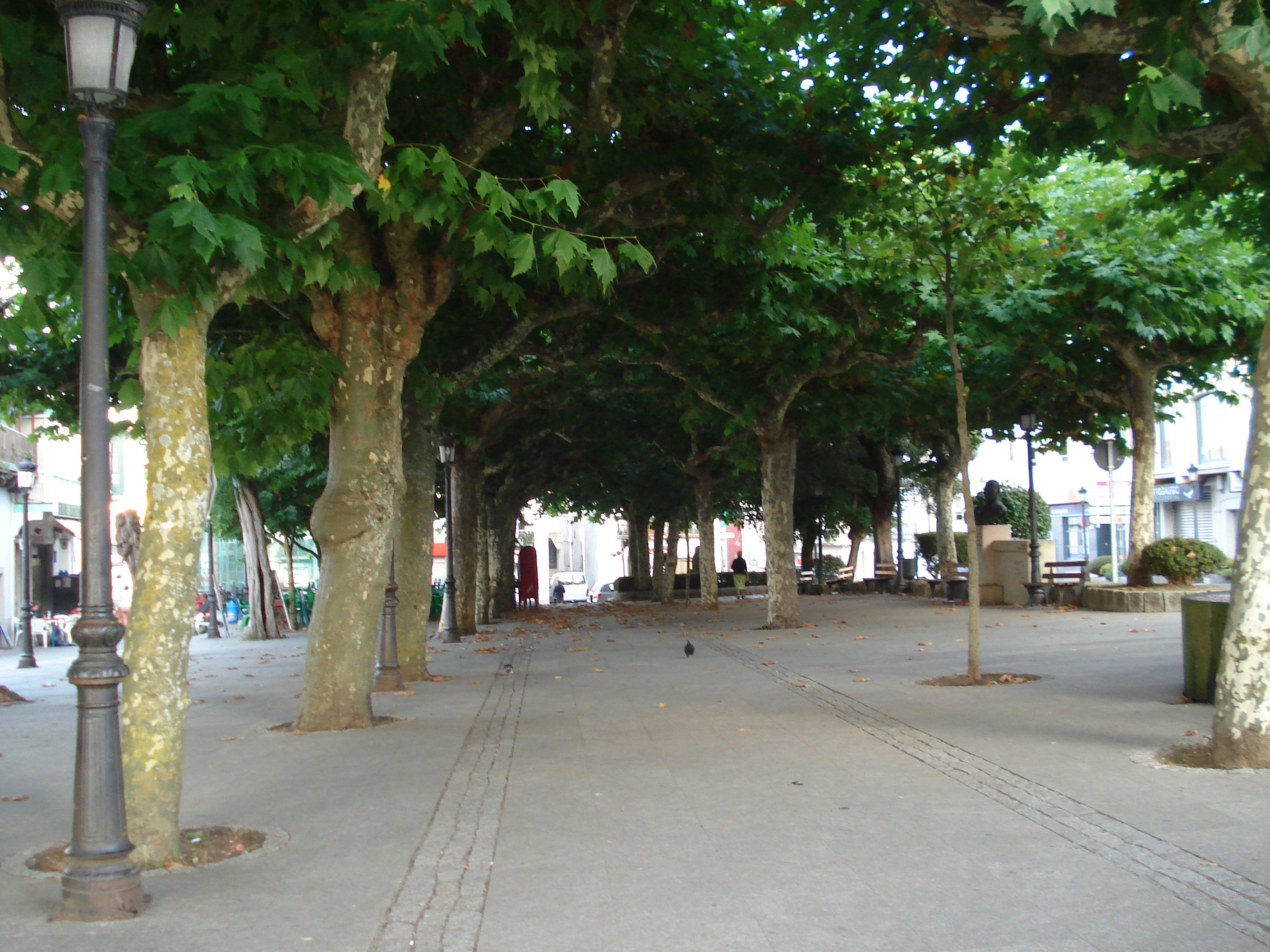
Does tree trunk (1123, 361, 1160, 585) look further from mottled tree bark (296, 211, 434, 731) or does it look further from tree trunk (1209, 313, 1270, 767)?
mottled tree bark (296, 211, 434, 731)

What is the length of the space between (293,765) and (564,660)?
879 cm

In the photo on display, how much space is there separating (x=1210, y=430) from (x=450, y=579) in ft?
116

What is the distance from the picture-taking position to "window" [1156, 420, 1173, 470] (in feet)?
154

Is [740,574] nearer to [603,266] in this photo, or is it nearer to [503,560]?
[503,560]

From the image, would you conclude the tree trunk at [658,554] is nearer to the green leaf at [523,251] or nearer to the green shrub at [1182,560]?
the green shrub at [1182,560]

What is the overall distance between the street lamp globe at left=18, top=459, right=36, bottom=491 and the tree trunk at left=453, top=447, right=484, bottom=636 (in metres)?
9.10

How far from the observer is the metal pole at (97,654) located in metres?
4.82

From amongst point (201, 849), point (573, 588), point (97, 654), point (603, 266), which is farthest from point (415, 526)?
point (573, 588)

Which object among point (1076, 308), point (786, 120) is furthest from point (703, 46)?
point (1076, 308)

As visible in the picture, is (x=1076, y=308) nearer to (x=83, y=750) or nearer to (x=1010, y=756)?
(x=1010, y=756)

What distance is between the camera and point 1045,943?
4270 millimetres

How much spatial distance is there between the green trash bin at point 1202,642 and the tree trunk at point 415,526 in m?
8.28

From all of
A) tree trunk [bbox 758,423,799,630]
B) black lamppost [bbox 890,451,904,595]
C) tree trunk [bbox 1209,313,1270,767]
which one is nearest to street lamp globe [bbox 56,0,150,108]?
tree trunk [bbox 1209,313,1270,767]

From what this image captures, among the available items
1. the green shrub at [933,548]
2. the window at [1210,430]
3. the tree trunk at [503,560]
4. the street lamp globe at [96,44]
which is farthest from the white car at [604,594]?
the street lamp globe at [96,44]
